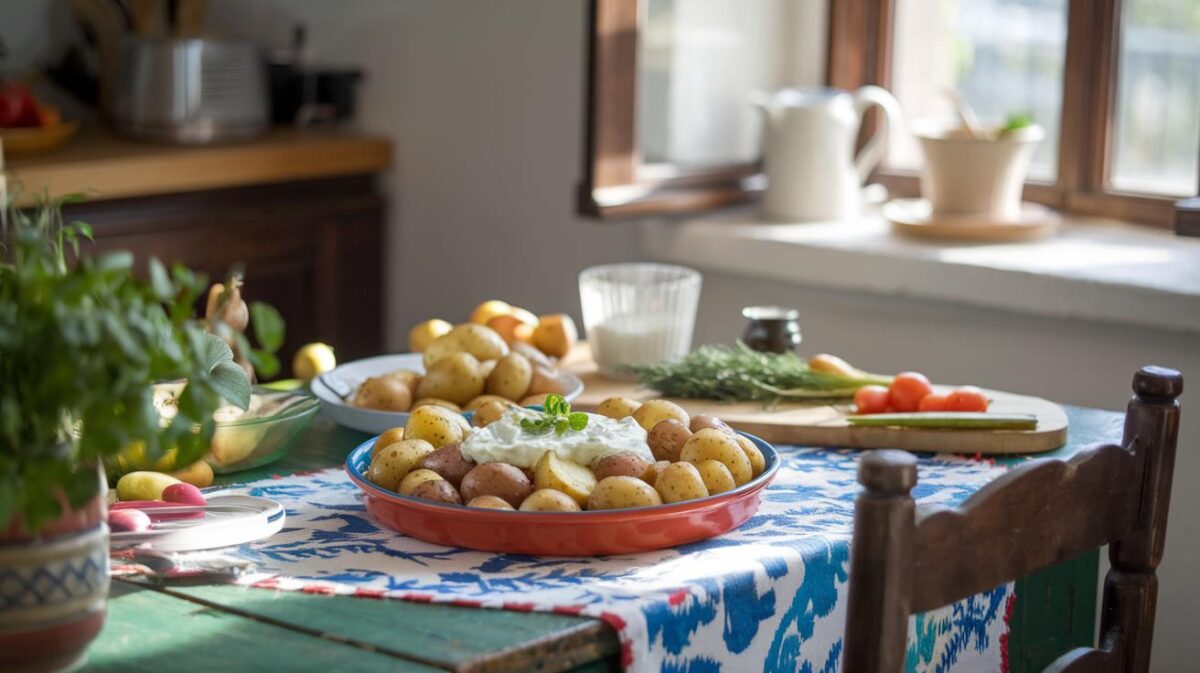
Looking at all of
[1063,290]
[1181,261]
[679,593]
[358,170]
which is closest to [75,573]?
[679,593]

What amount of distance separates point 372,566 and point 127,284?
39cm

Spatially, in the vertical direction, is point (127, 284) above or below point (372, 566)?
above

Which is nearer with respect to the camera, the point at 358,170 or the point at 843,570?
the point at 843,570

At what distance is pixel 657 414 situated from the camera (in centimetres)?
152

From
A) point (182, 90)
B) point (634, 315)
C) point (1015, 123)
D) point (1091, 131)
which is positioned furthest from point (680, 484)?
point (182, 90)

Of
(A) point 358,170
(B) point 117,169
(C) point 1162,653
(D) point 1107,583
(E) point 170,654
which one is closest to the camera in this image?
(E) point 170,654

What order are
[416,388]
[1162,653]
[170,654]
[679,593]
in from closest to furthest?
[170,654], [679,593], [416,388], [1162,653]

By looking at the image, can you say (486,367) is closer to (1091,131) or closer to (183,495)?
(183,495)

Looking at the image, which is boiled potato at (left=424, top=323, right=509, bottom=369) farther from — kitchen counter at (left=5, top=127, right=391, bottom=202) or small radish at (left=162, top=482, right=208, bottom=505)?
kitchen counter at (left=5, top=127, right=391, bottom=202)

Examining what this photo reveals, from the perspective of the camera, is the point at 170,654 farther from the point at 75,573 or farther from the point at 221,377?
A: the point at 221,377

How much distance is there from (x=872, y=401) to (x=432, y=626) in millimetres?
797

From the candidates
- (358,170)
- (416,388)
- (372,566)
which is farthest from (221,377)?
(358,170)

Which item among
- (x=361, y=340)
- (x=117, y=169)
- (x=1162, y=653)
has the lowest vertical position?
(x=1162, y=653)

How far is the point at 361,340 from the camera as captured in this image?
11.4 ft
